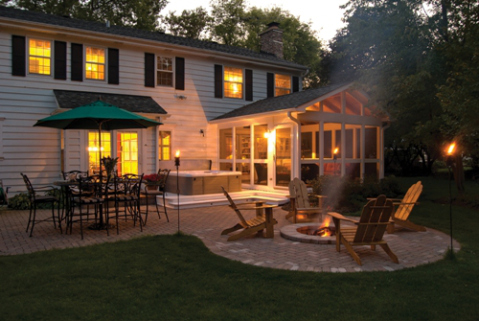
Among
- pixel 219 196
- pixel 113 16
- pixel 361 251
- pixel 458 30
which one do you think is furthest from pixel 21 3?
pixel 361 251

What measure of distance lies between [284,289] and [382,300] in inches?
39.0

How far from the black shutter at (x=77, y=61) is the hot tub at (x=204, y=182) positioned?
445cm

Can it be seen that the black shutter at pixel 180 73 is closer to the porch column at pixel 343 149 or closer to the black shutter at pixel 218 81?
the black shutter at pixel 218 81

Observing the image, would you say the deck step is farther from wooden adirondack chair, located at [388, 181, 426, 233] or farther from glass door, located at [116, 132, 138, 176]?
wooden adirondack chair, located at [388, 181, 426, 233]

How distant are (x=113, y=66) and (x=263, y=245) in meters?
9.57

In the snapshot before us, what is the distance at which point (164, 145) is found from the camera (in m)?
14.1

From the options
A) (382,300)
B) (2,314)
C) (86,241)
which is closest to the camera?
(2,314)

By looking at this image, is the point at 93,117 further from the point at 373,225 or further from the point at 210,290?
the point at 373,225

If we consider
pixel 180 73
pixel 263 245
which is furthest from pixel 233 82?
pixel 263 245

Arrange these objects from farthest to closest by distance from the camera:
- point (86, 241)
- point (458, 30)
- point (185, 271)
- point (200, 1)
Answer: point (200, 1) → point (458, 30) → point (86, 241) → point (185, 271)

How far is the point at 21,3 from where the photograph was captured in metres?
21.5

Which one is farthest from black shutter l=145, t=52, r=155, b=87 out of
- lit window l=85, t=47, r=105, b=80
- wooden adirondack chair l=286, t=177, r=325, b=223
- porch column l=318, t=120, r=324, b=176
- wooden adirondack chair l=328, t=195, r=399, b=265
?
wooden adirondack chair l=328, t=195, r=399, b=265

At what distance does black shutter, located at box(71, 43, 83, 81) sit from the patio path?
549cm

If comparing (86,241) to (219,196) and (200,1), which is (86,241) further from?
(200,1)
